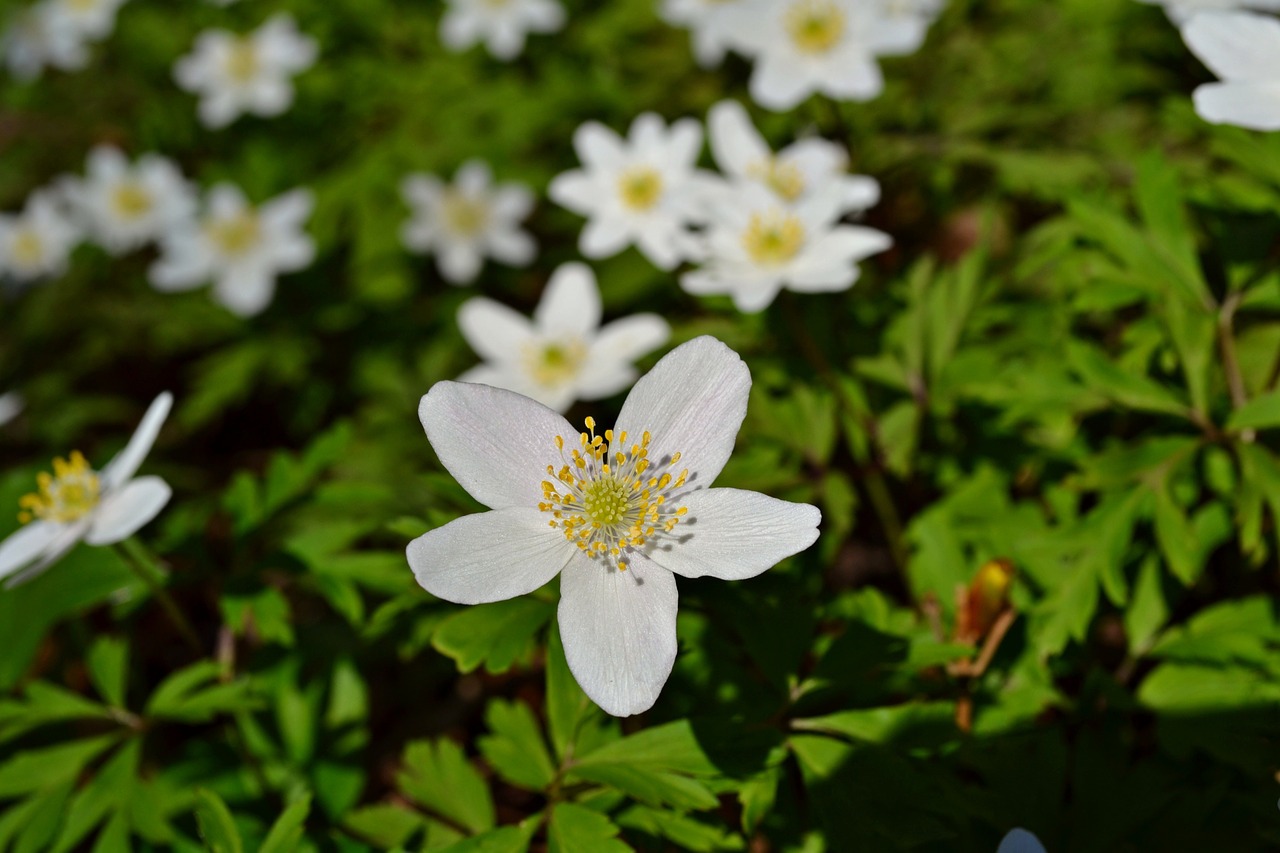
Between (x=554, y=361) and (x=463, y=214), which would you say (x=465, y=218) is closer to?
(x=463, y=214)

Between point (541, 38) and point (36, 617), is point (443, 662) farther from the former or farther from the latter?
point (541, 38)

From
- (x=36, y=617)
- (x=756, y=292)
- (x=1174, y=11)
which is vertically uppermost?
(x=1174, y=11)

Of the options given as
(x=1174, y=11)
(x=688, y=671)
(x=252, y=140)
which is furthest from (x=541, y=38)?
(x=688, y=671)

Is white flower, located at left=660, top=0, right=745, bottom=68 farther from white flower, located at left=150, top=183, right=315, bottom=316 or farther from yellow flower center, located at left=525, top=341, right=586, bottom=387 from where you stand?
white flower, located at left=150, top=183, right=315, bottom=316

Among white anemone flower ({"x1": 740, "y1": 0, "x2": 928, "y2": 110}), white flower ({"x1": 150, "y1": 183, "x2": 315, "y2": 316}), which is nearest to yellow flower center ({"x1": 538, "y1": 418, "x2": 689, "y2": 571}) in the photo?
white anemone flower ({"x1": 740, "y1": 0, "x2": 928, "y2": 110})

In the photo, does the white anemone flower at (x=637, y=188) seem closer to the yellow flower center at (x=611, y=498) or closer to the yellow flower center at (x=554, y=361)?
the yellow flower center at (x=554, y=361)

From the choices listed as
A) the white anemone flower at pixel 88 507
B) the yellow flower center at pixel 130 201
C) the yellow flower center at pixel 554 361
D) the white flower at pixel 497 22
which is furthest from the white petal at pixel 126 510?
the yellow flower center at pixel 130 201
